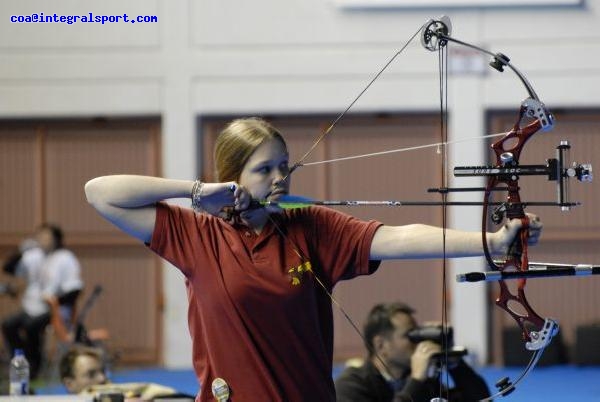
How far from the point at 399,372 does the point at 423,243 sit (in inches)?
84.8

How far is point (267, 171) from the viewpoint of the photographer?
2.40 meters

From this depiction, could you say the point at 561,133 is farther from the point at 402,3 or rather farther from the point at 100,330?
the point at 100,330

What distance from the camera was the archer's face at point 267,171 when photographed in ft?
7.81

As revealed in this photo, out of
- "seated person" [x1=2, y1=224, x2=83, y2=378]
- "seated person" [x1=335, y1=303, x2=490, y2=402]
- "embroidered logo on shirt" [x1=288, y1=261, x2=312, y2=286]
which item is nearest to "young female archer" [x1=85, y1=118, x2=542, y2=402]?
"embroidered logo on shirt" [x1=288, y1=261, x2=312, y2=286]

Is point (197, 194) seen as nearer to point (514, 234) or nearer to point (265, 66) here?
point (514, 234)

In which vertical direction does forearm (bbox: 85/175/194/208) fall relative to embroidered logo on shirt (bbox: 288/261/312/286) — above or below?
above

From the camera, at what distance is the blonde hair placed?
2391mm

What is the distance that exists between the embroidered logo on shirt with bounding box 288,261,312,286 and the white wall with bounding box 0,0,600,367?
680cm

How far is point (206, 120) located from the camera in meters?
9.52

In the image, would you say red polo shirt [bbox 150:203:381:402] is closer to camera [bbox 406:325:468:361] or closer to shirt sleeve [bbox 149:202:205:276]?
shirt sleeve [bbox 149:202:205:276]

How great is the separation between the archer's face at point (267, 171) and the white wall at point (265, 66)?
675 centimetres

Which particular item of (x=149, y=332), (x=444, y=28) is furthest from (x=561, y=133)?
(x=444, y=28)

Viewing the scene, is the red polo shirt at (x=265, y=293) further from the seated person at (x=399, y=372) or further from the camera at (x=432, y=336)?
the camera at (x=432, y=336)

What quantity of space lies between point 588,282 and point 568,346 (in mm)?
517
